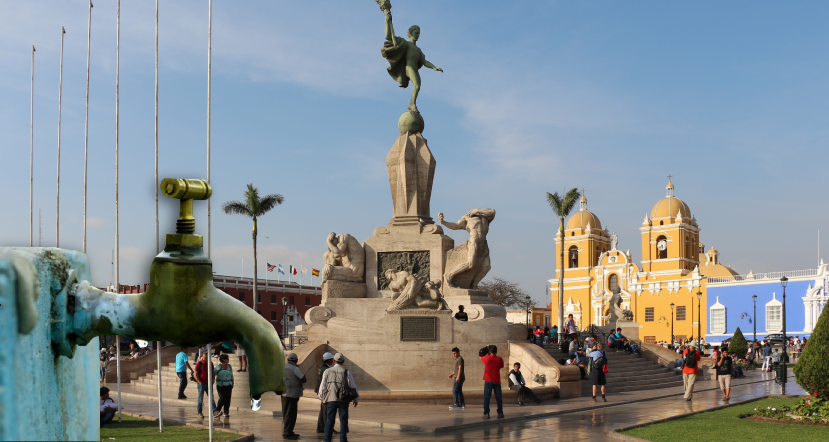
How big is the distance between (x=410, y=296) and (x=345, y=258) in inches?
125

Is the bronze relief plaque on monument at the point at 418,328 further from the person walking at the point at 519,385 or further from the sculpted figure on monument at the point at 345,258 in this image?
the sculpted figure on monument at the point at 345,258

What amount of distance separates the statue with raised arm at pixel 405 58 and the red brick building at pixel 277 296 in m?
40.1

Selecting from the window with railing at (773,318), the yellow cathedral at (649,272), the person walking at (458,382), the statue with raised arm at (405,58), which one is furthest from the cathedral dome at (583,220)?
the person walking at (458,382)

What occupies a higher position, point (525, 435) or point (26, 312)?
point (26, 312)

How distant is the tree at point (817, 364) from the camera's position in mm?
12781

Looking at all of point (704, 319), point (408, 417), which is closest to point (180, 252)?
A: point (408, 417)

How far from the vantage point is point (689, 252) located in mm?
76438

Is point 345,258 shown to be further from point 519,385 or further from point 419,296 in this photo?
point 519,385

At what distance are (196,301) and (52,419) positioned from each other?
0.33 metres

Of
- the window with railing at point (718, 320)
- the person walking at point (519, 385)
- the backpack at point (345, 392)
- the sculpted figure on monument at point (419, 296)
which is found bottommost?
the window with railing at point (718, 320)

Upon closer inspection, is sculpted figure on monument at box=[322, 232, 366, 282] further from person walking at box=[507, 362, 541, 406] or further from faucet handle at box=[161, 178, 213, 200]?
faucet handle at box=[161, 178, 213, 200]

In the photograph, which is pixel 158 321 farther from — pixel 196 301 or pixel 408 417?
pixel 408 417

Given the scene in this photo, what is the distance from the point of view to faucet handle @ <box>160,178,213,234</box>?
56.7 inches

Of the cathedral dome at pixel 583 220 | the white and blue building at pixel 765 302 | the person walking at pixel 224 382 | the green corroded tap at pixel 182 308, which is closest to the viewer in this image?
the green corroded tap at pixel 182 308
